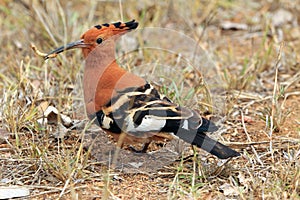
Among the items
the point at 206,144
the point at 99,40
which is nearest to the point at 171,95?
the point at 99,40

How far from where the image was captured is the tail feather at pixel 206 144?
9.70 ft

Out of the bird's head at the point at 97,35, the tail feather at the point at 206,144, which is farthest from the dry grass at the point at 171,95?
the bird's head at the point at 97,35

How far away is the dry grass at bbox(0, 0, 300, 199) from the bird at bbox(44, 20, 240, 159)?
0.48 feet

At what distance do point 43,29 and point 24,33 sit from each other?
336 millimetres

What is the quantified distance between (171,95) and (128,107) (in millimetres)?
825

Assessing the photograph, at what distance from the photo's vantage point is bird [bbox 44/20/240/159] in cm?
299

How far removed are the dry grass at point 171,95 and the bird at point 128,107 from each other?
0.15m

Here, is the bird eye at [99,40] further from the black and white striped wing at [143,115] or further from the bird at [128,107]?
the black and white striped wing at [143,115]

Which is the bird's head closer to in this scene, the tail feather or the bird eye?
the bird eye

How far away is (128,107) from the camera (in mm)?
3088

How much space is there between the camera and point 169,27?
5.46 meters

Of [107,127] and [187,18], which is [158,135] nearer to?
[107,127]

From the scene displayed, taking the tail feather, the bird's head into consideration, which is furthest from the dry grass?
the bird's head

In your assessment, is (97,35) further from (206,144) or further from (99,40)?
(206,144)
